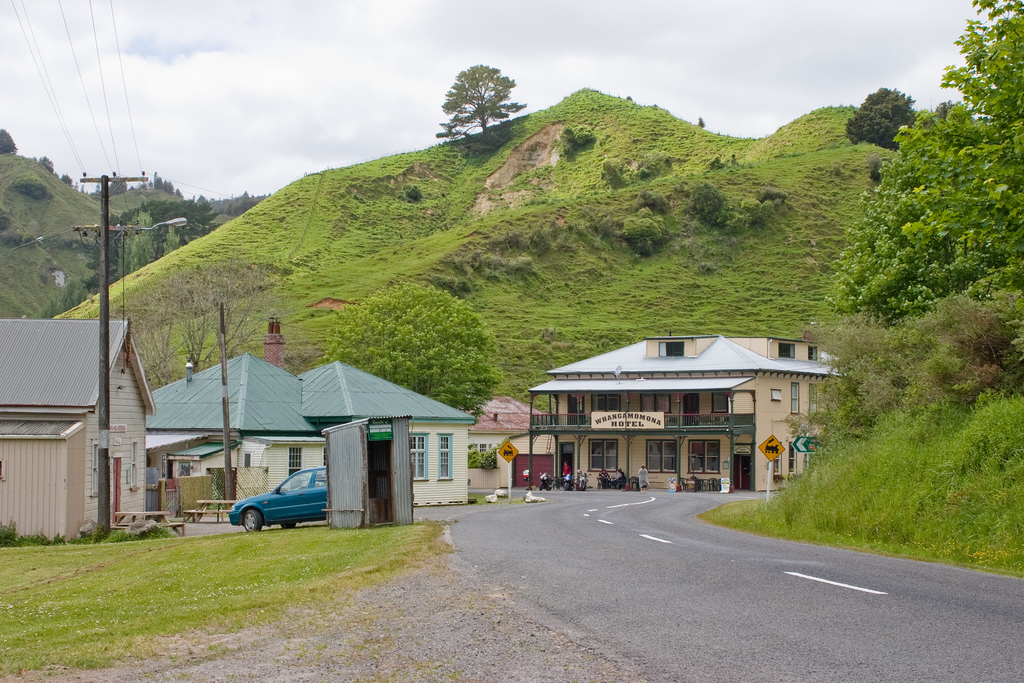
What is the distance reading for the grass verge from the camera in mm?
8719

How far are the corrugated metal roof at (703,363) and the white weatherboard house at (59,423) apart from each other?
3226 cm

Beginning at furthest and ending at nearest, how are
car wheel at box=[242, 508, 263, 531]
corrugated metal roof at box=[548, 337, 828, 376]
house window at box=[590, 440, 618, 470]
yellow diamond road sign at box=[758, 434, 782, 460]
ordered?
house window at box=[590, 440, 618, 470] < corrugated metal roof at box=[548, 337, 828, 376] < yellow diamond road sign at box=[758, 434, 782, 460] < car wheel at box=[242, 508, 263, 531]

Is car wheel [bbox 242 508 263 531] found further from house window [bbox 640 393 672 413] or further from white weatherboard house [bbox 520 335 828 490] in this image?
house window [bbox 640 393 672 413]

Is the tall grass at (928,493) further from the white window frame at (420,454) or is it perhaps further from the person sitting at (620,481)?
the person sitting at (620,481)

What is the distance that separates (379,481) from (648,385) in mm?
35066

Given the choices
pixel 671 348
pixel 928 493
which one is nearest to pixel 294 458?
pixel 928 493

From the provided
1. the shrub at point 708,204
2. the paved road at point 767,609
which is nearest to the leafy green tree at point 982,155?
the paved road at point 767,609

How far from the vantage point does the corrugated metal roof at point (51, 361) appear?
26489 mm

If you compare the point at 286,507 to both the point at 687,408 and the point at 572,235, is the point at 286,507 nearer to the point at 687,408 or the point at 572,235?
the point at 687,408

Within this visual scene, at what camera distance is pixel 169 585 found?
12992 millimetres

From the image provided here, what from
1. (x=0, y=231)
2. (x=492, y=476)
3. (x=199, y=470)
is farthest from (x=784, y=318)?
(x=0, y=231)

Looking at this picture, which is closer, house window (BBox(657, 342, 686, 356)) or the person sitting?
the person sitting

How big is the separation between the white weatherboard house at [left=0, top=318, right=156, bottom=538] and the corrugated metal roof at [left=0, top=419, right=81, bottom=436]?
24 millimetres

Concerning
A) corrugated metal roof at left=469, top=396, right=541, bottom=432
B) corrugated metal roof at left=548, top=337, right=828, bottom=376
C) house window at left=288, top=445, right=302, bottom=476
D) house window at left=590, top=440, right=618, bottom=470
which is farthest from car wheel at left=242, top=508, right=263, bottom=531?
house window at left=590, top=440, right=618, bottom=470
